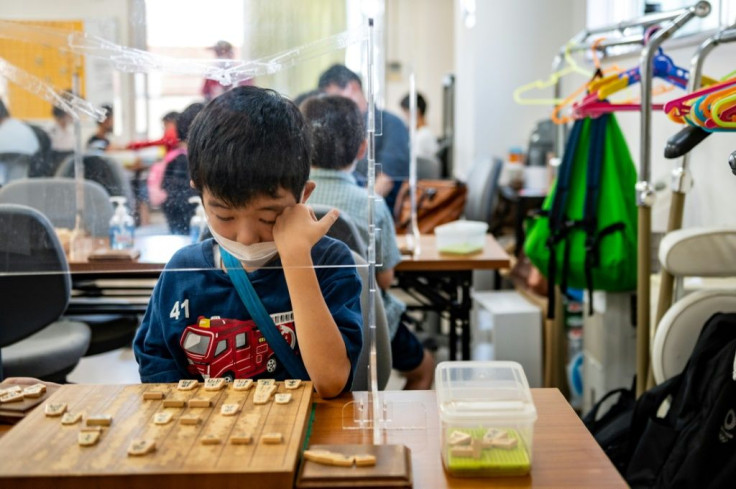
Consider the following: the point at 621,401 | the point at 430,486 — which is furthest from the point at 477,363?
the point at 621,401

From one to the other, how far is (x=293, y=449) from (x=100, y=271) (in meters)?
0.70

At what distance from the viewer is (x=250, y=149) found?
1.21 m

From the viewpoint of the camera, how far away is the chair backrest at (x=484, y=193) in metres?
4.34

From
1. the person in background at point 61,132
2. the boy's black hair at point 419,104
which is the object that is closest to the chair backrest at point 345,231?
the person in background at point 61,132

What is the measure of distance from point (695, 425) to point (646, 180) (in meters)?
0.70

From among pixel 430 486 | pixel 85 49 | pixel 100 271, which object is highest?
pixel 85 49

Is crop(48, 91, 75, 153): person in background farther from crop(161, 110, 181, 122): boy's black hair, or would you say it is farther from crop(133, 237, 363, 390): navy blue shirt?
crop(133, 237, 363, 390): navy blue shirt

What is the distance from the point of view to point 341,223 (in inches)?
53.3

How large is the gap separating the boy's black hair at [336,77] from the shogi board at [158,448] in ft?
1.64

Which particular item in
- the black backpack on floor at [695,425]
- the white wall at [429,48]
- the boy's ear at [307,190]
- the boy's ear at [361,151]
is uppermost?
the white wall at [429,48]

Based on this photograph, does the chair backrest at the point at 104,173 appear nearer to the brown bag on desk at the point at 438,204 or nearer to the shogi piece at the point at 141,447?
the shogi piece at the point at 141,447

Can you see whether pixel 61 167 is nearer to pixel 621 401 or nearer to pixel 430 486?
pixel 430 486

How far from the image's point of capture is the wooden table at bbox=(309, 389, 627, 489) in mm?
973

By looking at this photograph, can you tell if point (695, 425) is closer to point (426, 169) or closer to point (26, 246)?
point (26, 246)
